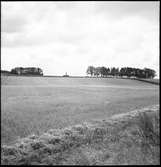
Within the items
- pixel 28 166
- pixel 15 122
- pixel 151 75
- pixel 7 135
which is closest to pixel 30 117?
pixel 15 122

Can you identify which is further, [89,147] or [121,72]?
[121,72]

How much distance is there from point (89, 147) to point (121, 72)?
110061mm

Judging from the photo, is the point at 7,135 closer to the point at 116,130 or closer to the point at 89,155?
the point at 89,155

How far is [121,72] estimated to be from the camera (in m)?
117

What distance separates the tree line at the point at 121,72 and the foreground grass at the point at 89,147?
106572 mm

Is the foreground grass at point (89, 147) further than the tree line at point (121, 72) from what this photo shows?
No

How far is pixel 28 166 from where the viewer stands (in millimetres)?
7168

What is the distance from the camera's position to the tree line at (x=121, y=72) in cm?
11631

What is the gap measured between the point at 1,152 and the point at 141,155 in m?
5.26

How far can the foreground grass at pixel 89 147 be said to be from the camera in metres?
7.77

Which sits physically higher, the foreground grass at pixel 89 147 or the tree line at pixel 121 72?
the tree line at pixel 121 72

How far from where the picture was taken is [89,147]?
9.02 meters

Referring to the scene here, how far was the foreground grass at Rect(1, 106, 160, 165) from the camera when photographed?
7773 millimetres

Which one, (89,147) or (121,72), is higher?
(121,72)
